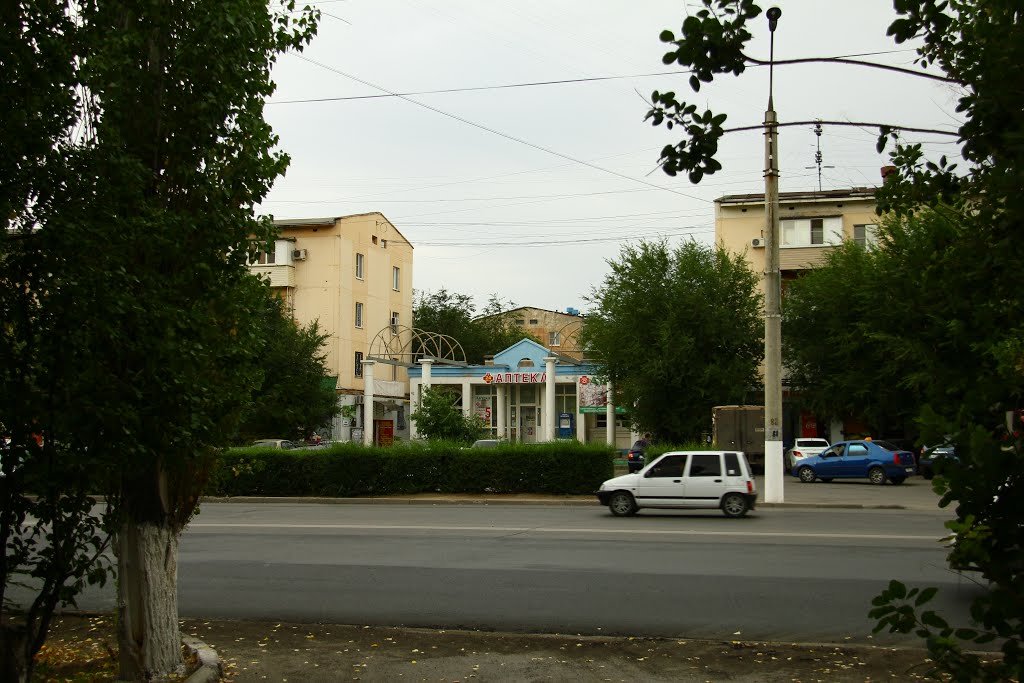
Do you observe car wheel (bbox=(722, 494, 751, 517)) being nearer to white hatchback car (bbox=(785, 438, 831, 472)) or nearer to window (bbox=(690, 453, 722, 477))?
window (bbox=(690, 453, 722, 477))

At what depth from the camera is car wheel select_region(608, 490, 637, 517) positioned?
2086 cm

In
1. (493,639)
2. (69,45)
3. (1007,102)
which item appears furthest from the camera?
(493,639)

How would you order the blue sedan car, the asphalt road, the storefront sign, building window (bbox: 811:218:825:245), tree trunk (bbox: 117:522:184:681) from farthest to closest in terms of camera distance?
the storefront sign
building window (bbox: 811:218:825:245)
the blue sedan car
the asphalt road
tree trunk (bbox: 117:522:184:681)

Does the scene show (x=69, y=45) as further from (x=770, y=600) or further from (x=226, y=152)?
(x=770, y=600)

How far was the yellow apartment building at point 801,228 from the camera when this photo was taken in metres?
48.2

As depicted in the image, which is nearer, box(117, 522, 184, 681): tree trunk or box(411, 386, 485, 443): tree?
box(117, 522, 184, 681): tree trunk

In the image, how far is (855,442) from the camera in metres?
34.2

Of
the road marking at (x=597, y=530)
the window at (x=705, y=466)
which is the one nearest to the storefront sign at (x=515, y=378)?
the window at (x=705, y=466)

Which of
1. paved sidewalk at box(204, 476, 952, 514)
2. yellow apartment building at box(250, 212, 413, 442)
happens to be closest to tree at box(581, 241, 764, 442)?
paved sidewalk at box(204, 476, 952, 514)

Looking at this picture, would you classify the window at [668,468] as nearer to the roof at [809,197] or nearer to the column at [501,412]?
the roof at [809,197]

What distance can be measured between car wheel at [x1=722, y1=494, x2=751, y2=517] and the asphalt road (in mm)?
847

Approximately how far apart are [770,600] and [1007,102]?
8.86 m

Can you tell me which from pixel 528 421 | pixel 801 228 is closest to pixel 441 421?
pixel 528 421

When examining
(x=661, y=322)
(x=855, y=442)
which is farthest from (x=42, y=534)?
(x=661, y=322)
